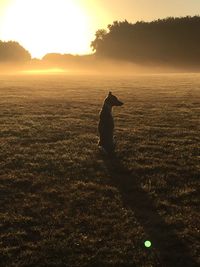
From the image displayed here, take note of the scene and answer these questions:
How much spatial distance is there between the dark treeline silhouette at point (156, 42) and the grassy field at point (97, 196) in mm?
→ 98851

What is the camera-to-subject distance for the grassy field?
7898 mm

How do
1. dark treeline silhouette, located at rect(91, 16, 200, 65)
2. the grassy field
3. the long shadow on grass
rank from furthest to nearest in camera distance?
1. dark treeline silhouette, located at rect(91, 16, 200, 65)
2. the grassy field
3. the long shadow on grass

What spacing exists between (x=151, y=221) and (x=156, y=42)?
11338 centimetres

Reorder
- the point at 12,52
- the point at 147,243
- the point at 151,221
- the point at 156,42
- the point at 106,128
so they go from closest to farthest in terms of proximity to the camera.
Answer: the point at 147,243 < the point at 151,221 < the point at 106,128 < the point at 156,42 < the point at 12,52

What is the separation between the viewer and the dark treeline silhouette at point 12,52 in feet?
522

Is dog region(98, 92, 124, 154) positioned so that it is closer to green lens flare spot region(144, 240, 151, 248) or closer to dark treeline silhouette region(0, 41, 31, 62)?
green lens flare spot region(144, 240, 151, 248)

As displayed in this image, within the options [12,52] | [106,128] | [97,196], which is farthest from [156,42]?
[97,196]

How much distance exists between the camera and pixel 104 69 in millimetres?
115500

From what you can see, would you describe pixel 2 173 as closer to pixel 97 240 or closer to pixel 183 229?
pixel 97 240

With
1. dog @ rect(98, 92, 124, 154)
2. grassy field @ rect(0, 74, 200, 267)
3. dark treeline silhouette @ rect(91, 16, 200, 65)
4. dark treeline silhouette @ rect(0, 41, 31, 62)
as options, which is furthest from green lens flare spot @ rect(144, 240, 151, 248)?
dark treeline silhouette @ rect(0, 41, 31, 62)

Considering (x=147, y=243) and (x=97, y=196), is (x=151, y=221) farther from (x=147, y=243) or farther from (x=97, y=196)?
(x=97, y=196)

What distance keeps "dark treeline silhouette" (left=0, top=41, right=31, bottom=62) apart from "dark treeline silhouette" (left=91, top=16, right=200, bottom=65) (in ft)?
153

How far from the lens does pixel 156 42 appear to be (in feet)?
388

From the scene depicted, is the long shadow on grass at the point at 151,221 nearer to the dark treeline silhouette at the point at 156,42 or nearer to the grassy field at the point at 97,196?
the grassy field at the point at 97,196
